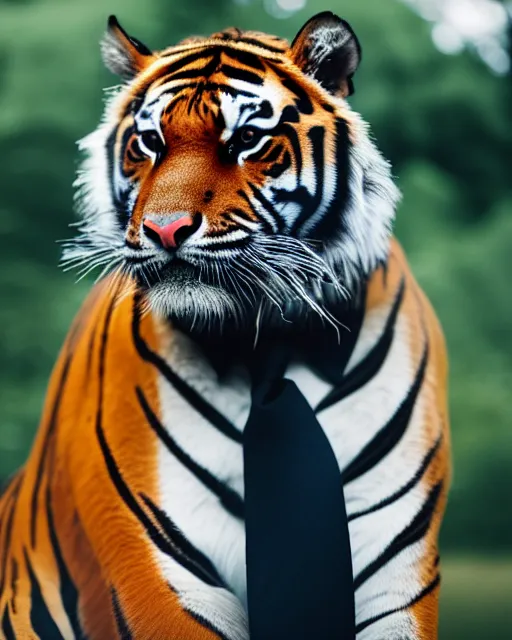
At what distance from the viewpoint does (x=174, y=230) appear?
1.06 meters

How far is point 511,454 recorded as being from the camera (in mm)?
1521

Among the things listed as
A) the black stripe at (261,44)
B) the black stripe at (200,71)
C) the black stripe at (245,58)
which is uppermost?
the black stripe at (261,44)

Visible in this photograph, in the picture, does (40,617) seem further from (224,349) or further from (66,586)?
(224,349)

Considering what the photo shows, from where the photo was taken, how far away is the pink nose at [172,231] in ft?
3.49

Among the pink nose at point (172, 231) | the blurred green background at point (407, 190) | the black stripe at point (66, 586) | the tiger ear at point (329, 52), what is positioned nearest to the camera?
the pink nose at point (172, 231)

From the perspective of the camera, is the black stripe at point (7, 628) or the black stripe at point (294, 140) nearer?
the black stripe at point (294, 140)

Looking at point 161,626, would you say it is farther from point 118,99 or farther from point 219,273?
point 118,99

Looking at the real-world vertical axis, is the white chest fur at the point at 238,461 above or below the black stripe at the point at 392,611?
above

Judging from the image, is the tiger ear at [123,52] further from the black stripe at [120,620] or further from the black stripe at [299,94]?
the black stripe at [120,620]

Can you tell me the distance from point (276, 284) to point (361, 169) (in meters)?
0.19

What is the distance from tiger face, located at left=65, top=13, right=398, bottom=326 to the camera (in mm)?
1103

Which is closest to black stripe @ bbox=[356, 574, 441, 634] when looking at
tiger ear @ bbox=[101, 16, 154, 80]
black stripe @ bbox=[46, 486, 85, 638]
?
black stripe @ bbox=[46, 486, 85, 638]

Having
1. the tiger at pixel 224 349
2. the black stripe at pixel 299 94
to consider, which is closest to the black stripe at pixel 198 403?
the tiger at pixel 224 349

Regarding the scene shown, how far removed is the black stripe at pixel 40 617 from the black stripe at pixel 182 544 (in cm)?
25
